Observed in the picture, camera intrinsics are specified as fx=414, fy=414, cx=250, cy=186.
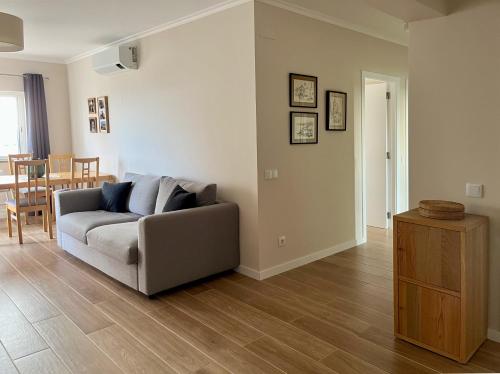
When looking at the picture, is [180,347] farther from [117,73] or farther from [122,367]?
[117,73]

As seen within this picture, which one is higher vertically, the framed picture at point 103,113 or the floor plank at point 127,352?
the framed picture at point 103,113

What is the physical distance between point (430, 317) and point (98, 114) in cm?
535

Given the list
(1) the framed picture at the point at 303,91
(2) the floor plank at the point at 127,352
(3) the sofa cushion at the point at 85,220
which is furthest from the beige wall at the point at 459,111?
(3) the sofa cushion at the point at 85,220

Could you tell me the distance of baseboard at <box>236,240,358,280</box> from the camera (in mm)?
3969

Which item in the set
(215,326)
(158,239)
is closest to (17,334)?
(158,239)

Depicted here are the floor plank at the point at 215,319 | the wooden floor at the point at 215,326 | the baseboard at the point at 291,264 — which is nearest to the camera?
the wooden floor at the point at 215,326

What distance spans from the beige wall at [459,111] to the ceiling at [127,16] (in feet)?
3.78

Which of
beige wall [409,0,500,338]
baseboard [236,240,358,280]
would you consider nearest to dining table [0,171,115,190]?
baseboard [236,240,358,280]

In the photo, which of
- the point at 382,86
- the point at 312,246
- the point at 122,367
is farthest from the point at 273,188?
the point at 382,86

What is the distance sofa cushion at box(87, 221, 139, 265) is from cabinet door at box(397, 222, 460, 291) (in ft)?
7.00

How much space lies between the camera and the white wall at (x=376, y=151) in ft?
18.6

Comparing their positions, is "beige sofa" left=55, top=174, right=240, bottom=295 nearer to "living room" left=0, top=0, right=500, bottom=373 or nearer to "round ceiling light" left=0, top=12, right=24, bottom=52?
"living room" left=0, top=0, right=500, bottom=373

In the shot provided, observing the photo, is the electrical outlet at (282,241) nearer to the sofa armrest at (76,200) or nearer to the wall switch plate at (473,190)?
the wall switch plate at (473,190)

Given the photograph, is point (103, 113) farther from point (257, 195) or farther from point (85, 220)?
point (257, 195)
